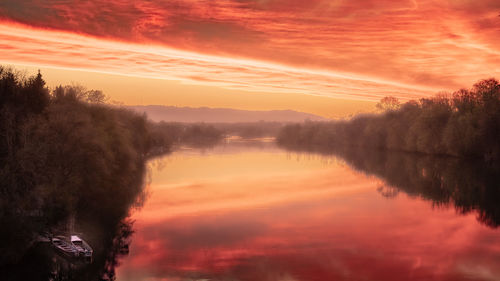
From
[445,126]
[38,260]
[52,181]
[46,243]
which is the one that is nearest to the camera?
[38,260]

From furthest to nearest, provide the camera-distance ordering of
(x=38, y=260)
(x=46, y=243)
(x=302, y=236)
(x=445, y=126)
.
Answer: (x=445, y=126) < (x=302, y=236) < (x=46, y=243) < (x=38, y=260)

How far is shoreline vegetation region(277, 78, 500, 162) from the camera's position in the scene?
7438 cm

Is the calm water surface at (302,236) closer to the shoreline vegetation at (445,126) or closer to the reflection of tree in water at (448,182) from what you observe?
the reflection of tree in water at (448,182)

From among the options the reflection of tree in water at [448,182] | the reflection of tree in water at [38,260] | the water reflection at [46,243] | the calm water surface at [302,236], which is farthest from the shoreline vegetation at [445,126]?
the reflection of tree in water at [38,260]

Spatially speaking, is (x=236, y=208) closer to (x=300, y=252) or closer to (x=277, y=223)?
(x=277, y=223)

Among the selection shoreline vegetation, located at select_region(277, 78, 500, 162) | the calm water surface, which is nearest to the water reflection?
the calm water surface

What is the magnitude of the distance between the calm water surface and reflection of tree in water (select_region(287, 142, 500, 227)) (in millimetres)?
1532

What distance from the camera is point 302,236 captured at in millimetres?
29375

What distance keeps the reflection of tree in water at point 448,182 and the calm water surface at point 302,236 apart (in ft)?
5.03

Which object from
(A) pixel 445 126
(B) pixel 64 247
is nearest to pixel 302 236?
(B) pixel 64 247

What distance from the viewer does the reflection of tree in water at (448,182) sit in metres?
40.7

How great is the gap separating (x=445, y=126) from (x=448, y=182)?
36.1 metres

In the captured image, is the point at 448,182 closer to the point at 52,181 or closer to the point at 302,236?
the point at 302,236

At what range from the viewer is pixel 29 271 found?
2139 centimetres
